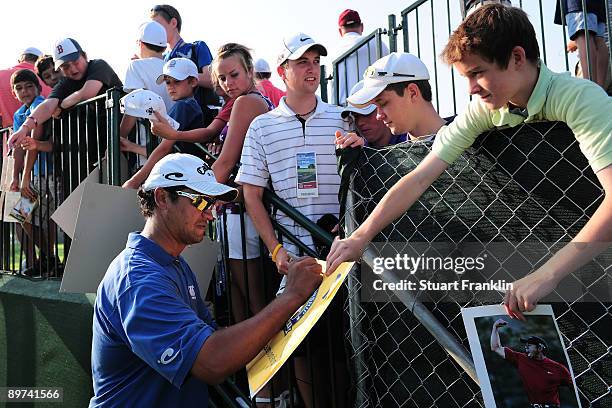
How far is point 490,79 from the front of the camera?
2334 millimetres

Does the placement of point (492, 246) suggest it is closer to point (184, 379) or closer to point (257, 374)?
point (257, 374)

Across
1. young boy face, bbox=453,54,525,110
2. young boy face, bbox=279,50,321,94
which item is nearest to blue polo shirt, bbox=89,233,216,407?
young boy face, bbox=453,54,525,110

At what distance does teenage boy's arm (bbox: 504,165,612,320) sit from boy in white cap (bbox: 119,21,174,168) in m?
3.91

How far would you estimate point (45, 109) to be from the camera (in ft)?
19.8

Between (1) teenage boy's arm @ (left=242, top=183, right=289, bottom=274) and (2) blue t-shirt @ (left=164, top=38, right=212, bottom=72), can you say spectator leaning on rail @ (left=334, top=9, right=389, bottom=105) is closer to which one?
(2) blue t-shirt @ (left=164, top=38, right=212, bottom=72)

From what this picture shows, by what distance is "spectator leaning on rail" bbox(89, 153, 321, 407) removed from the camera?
2.52 meters

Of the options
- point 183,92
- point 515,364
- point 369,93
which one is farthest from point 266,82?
point 515,364

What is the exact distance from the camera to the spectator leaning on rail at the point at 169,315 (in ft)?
8.28

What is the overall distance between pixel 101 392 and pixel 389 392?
128 centimetres

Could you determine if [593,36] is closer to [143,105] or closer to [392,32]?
[392,32]

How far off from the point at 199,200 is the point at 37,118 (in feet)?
12.2

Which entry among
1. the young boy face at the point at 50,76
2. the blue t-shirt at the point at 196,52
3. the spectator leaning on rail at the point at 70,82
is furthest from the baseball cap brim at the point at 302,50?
the young boy face at the point at 50,76

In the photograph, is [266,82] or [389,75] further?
[266,82]

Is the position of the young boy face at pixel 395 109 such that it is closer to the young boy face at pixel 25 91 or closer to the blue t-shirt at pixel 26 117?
the blue t-shirt at pixel 26 117
